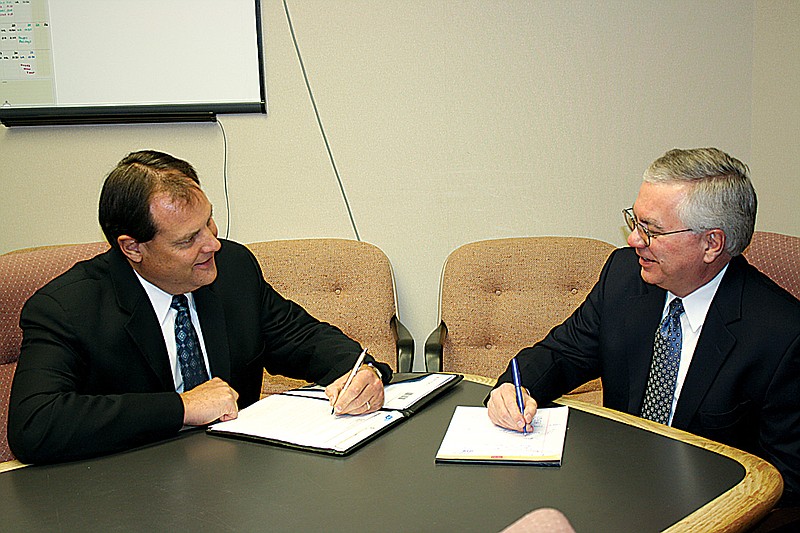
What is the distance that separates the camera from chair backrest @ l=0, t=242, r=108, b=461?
224cm

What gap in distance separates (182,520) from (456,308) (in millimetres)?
2143

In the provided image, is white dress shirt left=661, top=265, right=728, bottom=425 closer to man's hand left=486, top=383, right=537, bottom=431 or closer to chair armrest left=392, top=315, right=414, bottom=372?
man's hand left=486, top=383, right=537, bottom=431

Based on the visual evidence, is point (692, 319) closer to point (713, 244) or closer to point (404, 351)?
point (713, 244)

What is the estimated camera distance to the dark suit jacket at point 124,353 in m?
1.70

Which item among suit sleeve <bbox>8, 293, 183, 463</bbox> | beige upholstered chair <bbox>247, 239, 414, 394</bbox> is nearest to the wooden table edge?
suit sleeve <bbox>8, 293, 183, 463</bbox>

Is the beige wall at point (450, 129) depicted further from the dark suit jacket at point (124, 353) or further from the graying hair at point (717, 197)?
the graying hair at point (717, 197)

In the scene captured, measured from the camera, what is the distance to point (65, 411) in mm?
1714

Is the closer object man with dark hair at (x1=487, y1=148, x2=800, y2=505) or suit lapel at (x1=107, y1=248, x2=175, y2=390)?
man with dark hair at (x1=487, y1=148, x2=800, y2=505)

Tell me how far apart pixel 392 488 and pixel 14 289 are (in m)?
1.40

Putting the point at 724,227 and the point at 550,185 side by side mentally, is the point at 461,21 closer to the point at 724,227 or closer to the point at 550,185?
the point at 550,185

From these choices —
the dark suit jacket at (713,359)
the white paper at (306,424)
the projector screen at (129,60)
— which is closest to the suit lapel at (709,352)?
the dark suit jacket at (713,359)

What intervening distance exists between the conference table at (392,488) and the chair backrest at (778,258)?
2.94ft

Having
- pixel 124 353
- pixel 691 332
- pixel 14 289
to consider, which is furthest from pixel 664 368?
pixel 14 289

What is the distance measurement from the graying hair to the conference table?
60cm
